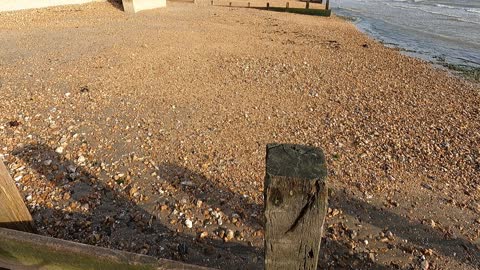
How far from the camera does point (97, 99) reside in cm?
851

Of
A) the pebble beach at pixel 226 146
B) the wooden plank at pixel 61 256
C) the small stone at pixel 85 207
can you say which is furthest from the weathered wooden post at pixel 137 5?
the wooden plank at pixel 61 256

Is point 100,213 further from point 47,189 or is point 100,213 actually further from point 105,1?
point 105,1

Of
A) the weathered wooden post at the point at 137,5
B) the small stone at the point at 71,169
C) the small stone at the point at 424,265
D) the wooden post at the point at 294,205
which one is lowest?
the small stone at the point at 424,265

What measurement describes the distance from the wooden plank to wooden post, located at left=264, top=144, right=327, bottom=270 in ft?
1.92

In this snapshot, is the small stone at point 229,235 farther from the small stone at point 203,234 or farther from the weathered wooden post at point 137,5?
the weathered wooden post at point 137,5

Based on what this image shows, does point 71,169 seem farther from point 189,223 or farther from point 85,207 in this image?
point 189,223

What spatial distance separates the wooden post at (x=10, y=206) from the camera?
2503 millimetres

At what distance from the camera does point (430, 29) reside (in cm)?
2442

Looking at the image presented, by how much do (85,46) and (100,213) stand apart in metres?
11.4

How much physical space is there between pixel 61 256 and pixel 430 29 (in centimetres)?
2858

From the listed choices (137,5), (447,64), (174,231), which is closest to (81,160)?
(174,231)

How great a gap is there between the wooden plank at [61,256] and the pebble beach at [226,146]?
1.99 meters

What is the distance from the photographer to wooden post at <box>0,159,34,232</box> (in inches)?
98.6

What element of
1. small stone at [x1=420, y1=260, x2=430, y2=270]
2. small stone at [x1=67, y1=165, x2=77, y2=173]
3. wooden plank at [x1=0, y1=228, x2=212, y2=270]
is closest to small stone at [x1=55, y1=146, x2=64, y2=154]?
small stone at [x1=67, y1=165, x2=77, y2=173]
